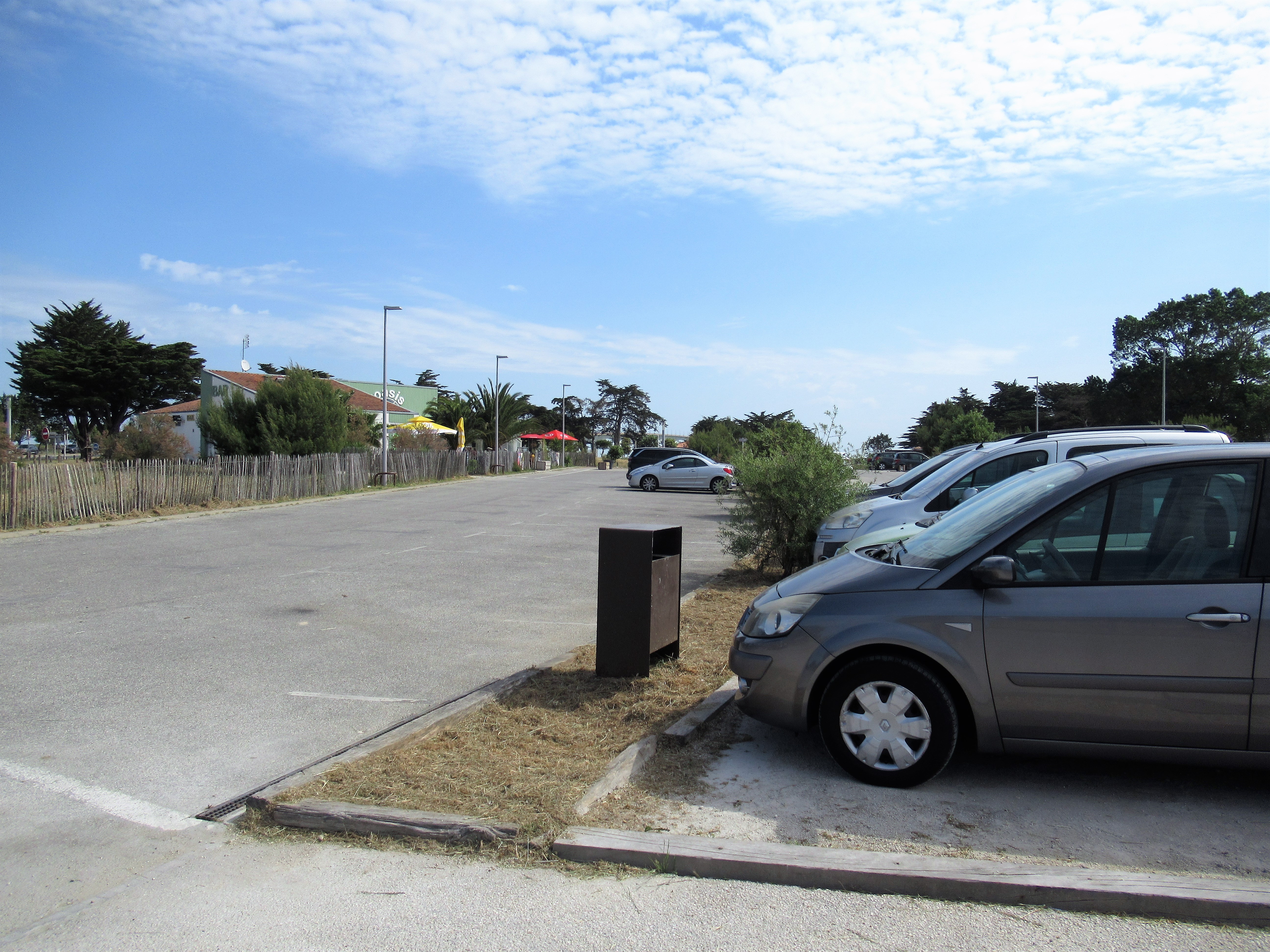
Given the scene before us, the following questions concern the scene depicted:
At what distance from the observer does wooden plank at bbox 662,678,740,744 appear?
479 cm

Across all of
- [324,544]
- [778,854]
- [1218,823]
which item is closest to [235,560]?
[324,544]

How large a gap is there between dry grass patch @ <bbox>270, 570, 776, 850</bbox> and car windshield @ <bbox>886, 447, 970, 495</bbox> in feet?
18.1

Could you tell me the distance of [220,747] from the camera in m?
5.04

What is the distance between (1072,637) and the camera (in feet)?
13.2

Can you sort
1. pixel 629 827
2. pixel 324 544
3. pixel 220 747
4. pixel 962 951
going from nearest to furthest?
1. pixel 962 951
2. pixel 629 827
3. pixel 220 747
4. pixel 324 544

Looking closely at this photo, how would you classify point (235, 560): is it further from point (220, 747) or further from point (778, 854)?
point (778, 854)

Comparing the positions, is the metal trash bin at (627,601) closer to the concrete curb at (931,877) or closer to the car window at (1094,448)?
the concrete curb at (931,877)

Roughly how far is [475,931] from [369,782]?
141 cm

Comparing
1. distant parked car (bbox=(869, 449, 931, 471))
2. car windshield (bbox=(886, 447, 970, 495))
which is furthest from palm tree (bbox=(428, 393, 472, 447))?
car windshield (bbox=(886, 447, 970, 495))

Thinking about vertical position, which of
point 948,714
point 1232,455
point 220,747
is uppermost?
point 1232,455

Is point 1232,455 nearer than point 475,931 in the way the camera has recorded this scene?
No

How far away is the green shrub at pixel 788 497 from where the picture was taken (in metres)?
10.7

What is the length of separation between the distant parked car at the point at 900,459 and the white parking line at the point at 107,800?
5752 cm

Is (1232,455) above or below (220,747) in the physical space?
above
